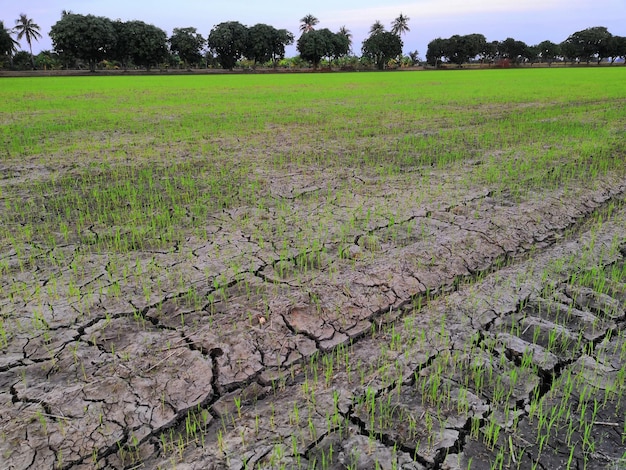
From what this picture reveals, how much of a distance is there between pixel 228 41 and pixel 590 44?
60656 mm

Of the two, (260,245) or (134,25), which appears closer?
(260,245)

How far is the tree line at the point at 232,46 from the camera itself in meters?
58.2

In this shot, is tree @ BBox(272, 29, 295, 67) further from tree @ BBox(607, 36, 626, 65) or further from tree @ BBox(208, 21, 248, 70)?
tree @ BBox(607, 36, 626, 65)

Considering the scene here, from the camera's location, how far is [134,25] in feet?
201

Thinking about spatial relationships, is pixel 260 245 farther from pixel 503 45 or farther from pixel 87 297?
pixel 503 45

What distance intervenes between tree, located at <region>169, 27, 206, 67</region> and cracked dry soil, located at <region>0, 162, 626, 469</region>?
70339 mm

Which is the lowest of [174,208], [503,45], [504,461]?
[504,461]

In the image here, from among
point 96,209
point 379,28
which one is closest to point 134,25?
point 379,28

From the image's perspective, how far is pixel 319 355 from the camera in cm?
279

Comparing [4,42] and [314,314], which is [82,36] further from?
[314,314]

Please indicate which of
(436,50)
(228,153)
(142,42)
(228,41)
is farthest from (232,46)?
(228,153)

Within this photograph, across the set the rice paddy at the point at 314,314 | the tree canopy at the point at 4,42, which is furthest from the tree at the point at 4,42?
the rice paddy at the point at 314,314

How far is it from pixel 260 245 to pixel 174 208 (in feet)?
5.05

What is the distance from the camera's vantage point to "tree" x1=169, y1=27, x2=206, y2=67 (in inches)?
2616
